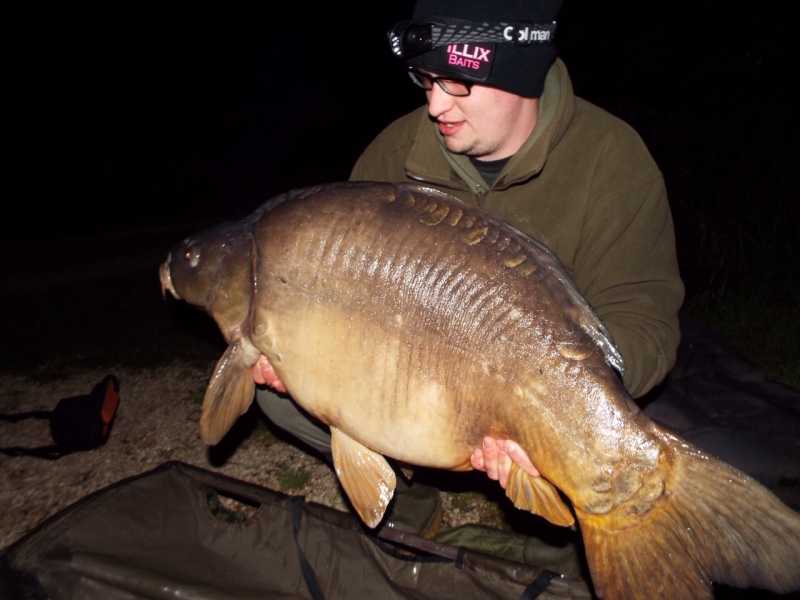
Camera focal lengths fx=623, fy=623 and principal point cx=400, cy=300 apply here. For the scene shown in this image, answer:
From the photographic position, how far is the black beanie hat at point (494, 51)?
1.64m

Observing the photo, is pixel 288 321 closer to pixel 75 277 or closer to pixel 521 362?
pixel 521 362

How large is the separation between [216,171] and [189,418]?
8272mm

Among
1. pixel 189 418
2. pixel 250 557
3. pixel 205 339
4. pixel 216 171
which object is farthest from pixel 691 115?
pixel 216 171

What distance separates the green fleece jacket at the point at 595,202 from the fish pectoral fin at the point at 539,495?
409mm

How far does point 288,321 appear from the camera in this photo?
154 cm

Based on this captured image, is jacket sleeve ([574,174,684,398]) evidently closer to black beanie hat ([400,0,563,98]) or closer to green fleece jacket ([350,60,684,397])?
green fleece jacket ([350,60,684,397])

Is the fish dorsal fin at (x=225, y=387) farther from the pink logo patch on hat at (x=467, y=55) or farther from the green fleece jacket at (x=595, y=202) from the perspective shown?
the pink logo patch on hat at (x=467, y=55)

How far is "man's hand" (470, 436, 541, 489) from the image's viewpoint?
4.57ft

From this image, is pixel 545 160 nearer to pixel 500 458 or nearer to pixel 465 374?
pixel 465 374

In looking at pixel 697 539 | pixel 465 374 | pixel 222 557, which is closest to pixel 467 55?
pixel 465 374

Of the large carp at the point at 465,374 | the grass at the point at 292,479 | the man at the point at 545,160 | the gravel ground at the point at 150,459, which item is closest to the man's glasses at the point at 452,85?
the man at the point at 545,160

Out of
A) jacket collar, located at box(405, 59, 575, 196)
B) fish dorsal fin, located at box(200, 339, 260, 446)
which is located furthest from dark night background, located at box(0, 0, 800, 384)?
→ fish dorsal fin, located at box(200, 339, 260, 446)

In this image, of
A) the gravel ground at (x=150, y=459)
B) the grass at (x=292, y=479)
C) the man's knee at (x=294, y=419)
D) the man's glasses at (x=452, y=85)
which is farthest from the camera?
the grass at (x=292, y=479)

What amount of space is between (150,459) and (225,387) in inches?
50.8
